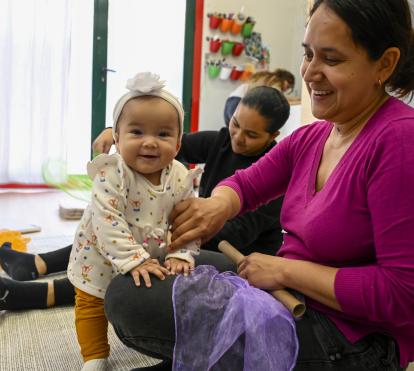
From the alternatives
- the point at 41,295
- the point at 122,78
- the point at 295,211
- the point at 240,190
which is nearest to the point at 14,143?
the point at 122,78

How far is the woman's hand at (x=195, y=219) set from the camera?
3.39ft

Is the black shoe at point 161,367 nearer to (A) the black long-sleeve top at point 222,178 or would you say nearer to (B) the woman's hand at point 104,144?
(A) the black long-sleeve top at point 222,178

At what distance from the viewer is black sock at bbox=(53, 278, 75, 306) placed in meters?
1.54

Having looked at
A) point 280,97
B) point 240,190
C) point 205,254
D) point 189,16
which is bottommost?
point 205,254

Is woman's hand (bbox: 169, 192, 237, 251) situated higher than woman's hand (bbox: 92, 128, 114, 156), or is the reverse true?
woman's hand (bbox: 92, 128, 114, 156)

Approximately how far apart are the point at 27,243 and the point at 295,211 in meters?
1.70

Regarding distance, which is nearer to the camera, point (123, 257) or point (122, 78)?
point (123, 257)

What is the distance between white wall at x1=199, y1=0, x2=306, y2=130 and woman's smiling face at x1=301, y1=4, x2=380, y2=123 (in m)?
3.59

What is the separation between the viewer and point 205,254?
47.4 inches

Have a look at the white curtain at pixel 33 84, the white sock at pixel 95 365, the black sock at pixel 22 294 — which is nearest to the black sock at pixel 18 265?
the black sock at pixel 22 294

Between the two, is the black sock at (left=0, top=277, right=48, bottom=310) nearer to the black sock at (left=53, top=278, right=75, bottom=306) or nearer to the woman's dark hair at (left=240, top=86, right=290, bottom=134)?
the black sock at (left=53, top=278, right=75, bottom=306)

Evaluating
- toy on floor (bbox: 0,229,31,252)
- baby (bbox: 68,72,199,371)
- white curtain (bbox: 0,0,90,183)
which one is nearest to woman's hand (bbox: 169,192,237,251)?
baby (bbox: 68,72,199,371)

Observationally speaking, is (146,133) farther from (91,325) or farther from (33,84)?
(33,84)

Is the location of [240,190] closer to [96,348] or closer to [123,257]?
[123,257]
